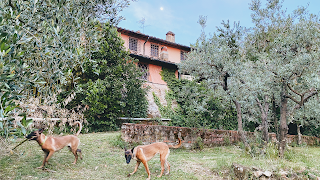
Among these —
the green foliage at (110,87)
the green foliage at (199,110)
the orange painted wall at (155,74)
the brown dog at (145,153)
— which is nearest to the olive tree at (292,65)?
the brown dog at (145,153)

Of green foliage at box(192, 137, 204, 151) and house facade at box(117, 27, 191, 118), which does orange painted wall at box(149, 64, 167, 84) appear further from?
green foliage at box(192, 137, 204, 151)

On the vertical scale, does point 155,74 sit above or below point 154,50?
below

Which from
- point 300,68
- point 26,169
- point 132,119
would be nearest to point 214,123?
point 132,119

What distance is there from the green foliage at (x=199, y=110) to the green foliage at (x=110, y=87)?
11.9 feet

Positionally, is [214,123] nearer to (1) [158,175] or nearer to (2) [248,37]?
(2) [248,37]

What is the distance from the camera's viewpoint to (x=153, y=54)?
73.6 ft

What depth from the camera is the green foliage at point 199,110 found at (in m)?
14.2

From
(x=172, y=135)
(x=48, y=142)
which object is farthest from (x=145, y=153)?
(x=172, y=135)

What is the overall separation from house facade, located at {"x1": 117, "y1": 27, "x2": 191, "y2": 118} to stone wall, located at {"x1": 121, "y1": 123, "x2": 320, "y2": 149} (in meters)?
8.13

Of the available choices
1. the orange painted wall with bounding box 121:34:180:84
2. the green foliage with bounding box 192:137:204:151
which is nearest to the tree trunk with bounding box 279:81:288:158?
the green foliage with bounding box 192:137:204:151

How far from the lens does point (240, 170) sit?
550 centimetres

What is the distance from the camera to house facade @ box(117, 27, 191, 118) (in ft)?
64.8

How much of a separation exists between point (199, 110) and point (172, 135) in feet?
15.9

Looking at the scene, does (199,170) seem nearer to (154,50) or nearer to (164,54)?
(164,54)
